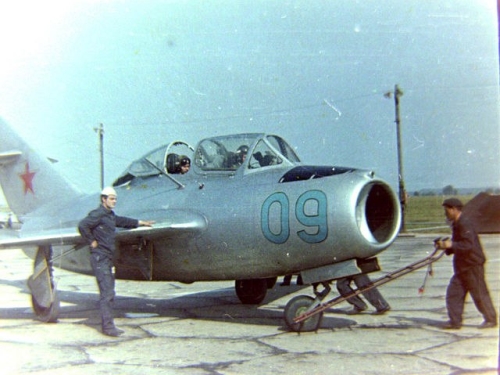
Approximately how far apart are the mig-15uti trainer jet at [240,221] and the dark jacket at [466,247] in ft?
2.93

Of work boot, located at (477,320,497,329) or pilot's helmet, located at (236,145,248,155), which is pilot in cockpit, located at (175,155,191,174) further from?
work boot, located at (477,320,497,329)

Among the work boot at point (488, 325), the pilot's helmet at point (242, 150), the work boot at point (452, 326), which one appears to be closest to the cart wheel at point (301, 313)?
the work boot at point (452, 326)

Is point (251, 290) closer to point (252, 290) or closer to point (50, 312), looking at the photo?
point (252, 290)

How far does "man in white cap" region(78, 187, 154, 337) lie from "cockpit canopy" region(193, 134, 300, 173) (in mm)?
1503

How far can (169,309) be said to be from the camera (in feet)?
30.9

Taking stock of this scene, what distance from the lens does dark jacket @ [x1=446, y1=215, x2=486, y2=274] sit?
6766 millimetres

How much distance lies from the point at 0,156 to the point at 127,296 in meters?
3.89

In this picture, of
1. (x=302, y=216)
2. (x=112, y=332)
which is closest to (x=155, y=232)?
(x=112, y=332)

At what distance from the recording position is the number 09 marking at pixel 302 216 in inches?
257

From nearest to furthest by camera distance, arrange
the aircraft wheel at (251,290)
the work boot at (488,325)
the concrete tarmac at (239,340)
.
Answer: 1. the concrete tarmac at (239,340)
2. the work boot at (488,325)
3. the aircraft wheel at (251,290)

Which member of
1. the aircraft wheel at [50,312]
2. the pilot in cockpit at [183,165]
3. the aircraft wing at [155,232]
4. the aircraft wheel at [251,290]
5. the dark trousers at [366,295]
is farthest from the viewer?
the aircraft wheel at [251,290]

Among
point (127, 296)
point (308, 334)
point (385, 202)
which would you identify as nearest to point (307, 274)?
point (308, 334)

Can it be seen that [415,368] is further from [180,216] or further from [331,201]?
[180,216]

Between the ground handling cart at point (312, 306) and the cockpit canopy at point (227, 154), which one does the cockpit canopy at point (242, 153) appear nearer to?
the cockpit canopy at point (227, 154)
